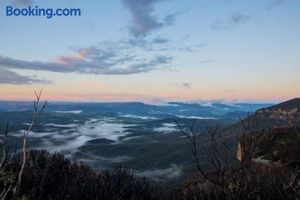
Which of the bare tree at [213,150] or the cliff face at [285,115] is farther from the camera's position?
the cliff face at [285,115]

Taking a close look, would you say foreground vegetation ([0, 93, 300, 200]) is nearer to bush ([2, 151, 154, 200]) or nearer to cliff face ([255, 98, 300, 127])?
bush ([2, 151, 154, 200])

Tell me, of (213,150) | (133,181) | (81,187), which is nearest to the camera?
(213,150)

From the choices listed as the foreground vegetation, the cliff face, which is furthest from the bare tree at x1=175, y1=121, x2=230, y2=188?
the cliff face

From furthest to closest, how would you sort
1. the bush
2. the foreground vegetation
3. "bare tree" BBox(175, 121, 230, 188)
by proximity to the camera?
the bush, the foreground vegetation, "bare tree" BBox(175, 121, 230, 188)

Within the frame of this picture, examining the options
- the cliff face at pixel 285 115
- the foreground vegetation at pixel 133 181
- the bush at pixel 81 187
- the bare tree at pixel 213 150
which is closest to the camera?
the bare tree at pixel 213 150

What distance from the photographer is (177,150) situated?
188625 mm

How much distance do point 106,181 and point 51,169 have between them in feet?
9.45

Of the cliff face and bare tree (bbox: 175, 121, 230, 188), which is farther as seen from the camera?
the cliff face

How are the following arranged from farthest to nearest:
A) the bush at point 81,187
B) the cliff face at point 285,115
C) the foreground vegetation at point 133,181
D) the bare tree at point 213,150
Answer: the cliff face at point 285,115
the bush at point 81,187
the foreground vegetation at point 133,181
the bare tree at point 213,150

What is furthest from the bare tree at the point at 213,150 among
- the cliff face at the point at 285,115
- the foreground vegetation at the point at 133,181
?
the cliff face at the point at 285,115

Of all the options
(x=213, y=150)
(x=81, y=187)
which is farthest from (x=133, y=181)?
(x=213, y=150)

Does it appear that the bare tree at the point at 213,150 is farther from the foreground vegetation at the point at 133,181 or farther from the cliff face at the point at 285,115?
the cliff face at the point at 285,115

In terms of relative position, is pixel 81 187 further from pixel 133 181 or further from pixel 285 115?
pixel 285 115

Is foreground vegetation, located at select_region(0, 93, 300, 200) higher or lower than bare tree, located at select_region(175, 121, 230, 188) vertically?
lower
